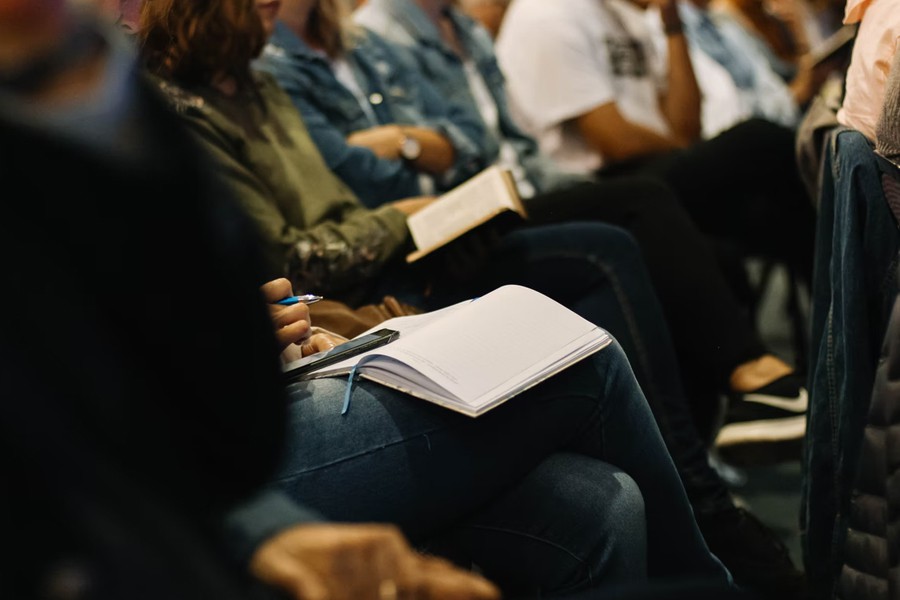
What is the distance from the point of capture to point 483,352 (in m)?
1.09

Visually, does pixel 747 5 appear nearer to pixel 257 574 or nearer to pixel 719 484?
pixel 719 484

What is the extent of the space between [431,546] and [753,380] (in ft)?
3.03

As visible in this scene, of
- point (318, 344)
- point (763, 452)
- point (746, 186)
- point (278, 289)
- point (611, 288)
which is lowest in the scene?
point (763, 452)

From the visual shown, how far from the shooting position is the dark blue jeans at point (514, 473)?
1029 mm

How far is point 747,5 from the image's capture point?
→ 13.4ft

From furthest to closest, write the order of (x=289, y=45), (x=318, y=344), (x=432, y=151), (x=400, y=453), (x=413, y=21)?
(x=413, y=21)
(x=432, y=151)
(x=289, y=45)
(x=318, y=344)
(x=400, y=453)

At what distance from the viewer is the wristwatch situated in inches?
80.7

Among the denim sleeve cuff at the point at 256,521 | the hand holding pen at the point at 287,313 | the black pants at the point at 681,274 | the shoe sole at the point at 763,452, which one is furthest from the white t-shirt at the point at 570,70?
the denim sleeve cuff at the point at 256,521

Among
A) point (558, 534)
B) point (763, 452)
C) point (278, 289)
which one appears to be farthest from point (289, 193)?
point (763, 452)

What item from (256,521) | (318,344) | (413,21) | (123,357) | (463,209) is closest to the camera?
(123,357)

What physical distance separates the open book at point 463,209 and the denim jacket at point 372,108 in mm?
240

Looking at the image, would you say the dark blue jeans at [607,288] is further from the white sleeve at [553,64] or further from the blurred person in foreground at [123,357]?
the blurred person in foreground at [123,357]

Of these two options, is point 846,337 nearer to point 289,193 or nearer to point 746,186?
point 289,193

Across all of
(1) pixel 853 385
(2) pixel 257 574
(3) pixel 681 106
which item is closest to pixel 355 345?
(2) pixel 257 574
